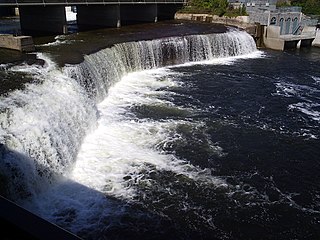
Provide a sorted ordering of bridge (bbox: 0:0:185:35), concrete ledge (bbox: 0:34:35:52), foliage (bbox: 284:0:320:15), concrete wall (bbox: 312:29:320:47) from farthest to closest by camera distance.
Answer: foliage (bbox: 284:0:320:15) → concrete wall (bbox: 312:29:320:47) → bridge (bbox: 0:0:185:35) → concrete ledge (bbox: 0:34:35:52)

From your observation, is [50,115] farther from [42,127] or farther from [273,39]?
[273,39]

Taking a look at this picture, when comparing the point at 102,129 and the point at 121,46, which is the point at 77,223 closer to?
the point at 102,129

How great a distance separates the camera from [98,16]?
89.0ft

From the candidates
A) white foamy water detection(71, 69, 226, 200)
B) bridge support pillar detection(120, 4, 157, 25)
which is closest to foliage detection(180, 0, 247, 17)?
bridge support pillar detection(120, 4, 157, 25)

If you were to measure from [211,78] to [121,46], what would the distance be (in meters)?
4.93

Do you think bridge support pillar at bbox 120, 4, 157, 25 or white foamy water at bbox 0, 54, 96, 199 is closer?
white foamy water at bbox 0, 54, 96, 199

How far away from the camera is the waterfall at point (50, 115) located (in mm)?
8195

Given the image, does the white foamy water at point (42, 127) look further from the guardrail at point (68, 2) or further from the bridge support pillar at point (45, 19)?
the bridge support pillar at point (45, 19)

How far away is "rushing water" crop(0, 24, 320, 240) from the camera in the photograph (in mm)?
7746

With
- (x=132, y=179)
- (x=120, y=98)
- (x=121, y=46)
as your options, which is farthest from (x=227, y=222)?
(x=121, y=46)

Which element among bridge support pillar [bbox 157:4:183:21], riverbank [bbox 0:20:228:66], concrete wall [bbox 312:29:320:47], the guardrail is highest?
the guardrail

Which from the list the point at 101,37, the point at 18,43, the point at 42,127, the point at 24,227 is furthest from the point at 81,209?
the point at 101,37

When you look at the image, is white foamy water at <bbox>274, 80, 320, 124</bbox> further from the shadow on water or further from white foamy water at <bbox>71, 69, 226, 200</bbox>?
the shadow on water

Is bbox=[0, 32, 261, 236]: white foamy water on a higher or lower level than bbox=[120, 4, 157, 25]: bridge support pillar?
lower
